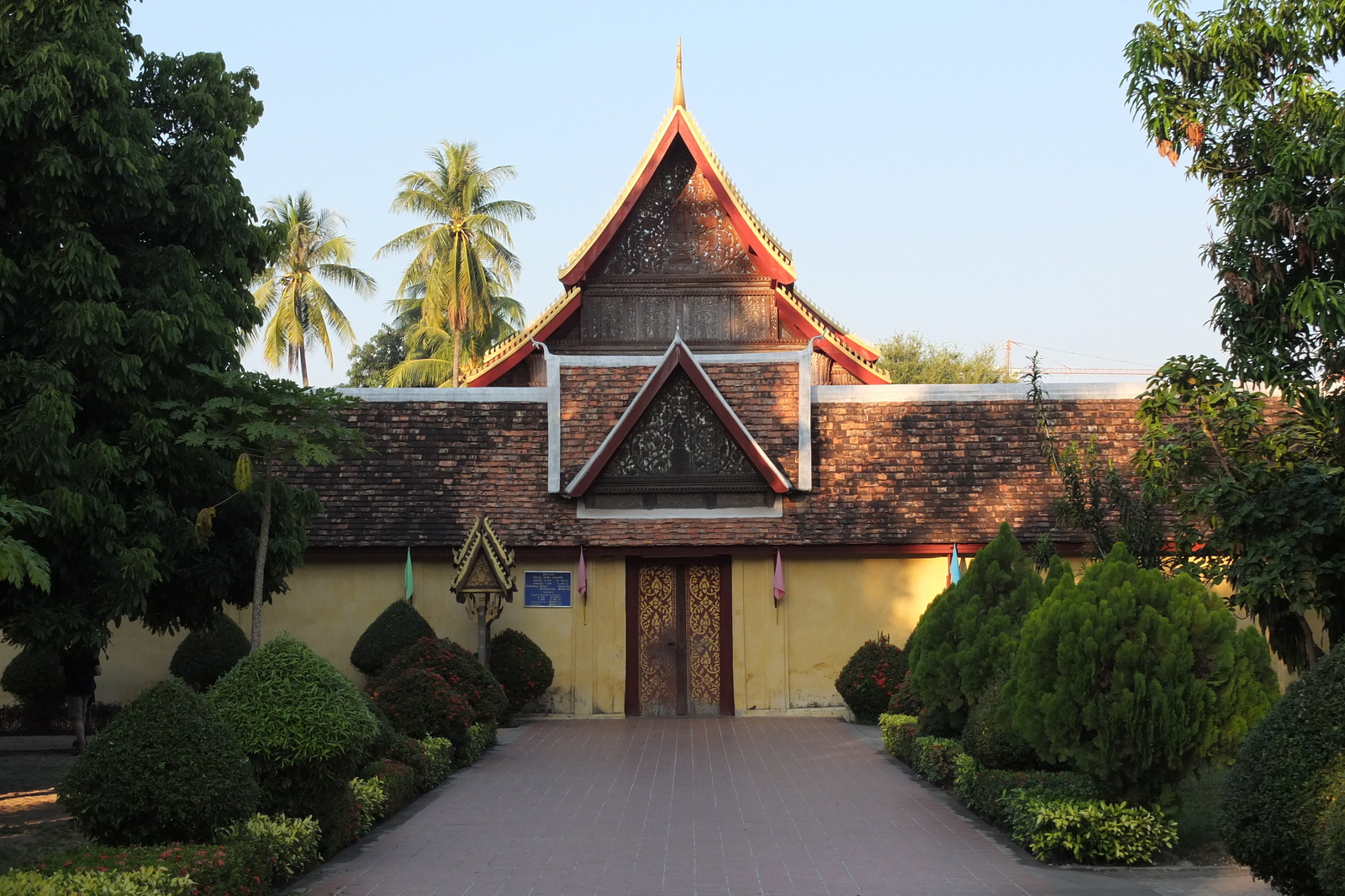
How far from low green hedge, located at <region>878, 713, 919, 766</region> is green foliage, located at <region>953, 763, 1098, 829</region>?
2598 millimetres

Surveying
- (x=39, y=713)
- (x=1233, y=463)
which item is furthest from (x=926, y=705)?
(x=39, y=713)

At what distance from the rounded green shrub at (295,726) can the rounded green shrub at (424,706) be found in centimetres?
438

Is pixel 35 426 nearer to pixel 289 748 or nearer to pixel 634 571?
pixel 289 748

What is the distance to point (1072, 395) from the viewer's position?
70.3 feet

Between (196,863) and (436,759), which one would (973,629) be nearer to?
(436,759)

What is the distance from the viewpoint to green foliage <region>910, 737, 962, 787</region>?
44.3 ft

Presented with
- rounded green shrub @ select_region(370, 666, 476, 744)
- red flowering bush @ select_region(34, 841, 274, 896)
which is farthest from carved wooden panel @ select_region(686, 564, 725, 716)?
red flowering bush @ select_region(34, 841, 274, 896)

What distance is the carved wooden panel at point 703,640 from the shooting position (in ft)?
66.8

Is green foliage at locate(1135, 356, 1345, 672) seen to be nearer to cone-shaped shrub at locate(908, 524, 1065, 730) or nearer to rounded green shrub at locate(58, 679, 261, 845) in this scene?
cone-shaped shrub at locate(908, 524, 1065, 730)

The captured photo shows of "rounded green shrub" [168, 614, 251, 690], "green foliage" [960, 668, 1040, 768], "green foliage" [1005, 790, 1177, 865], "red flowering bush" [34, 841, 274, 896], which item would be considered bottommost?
"green foliage" [1005, 790, 1177, 865]

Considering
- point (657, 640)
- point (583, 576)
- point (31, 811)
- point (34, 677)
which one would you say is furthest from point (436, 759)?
point (34, 677)

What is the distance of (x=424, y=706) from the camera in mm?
14961

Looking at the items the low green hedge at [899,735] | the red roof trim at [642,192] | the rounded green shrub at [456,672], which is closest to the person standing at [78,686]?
the rounded green shrub at [456,672]

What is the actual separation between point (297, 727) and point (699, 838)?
3.42 m
